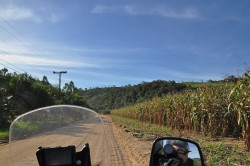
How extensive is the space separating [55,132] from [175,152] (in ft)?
4.84

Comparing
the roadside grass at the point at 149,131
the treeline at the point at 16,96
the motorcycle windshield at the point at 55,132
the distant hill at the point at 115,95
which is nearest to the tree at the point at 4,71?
the treeline at the point at 16,96

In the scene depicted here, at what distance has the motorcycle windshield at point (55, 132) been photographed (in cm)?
352

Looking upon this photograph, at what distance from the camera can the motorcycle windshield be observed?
3518 millimetres

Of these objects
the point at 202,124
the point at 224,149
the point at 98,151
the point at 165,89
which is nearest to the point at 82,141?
the point at 98,151

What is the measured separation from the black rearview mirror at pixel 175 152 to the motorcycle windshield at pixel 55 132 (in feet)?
3.47

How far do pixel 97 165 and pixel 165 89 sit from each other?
83.7m

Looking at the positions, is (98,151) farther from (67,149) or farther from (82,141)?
(67,149)

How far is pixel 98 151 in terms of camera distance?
374cm

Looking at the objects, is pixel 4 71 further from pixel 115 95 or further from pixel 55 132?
pixel 115 95

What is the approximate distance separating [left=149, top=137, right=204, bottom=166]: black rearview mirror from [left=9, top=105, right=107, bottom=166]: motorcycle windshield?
1.06 meters

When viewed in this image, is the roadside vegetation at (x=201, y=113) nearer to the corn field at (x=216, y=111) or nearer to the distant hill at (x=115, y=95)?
the corn field at (x=216, y=111)

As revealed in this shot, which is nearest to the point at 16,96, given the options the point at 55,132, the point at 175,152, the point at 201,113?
the point at 201,113

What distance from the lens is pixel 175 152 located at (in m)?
2.54

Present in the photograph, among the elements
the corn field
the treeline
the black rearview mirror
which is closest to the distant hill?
the treeline
